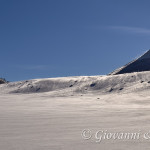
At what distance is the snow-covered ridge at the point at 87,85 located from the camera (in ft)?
35.8

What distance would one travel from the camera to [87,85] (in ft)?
41.1

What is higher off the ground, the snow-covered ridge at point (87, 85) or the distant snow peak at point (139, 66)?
the distant snow peak at point (139, 66)

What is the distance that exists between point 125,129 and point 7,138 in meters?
1.37

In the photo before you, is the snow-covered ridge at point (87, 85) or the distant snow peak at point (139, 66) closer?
the snow-covered ridge at point (87, 85)

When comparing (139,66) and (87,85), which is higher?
(139,66)

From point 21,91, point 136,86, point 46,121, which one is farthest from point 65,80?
point 46,121

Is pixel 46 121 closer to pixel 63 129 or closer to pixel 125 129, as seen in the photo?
pixel 63 129

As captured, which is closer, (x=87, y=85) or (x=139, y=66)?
(x=87, y=85)

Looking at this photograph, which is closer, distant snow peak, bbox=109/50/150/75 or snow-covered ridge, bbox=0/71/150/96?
snow-covered ridge, bbox=0/71/150/96

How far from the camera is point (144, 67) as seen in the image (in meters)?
17.6

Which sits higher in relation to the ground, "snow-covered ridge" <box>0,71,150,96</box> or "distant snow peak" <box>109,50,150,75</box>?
"distant snow peak" <box>109,50,150,75</box>

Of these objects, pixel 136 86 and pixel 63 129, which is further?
pixel 136 86

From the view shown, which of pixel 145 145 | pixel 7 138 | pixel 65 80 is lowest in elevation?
pixel 145 145

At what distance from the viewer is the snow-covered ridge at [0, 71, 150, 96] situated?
35.8 ft
